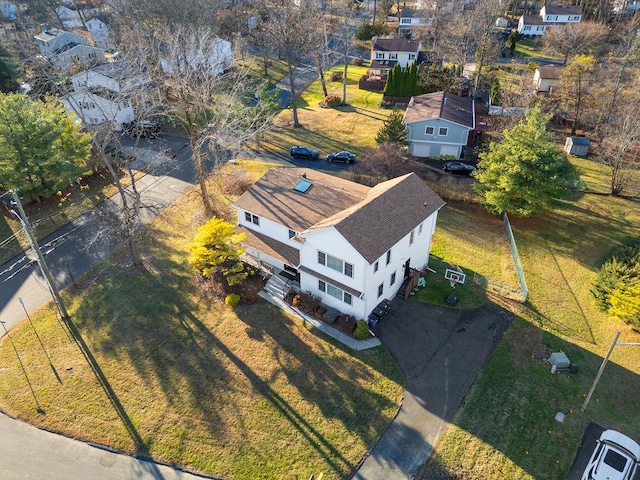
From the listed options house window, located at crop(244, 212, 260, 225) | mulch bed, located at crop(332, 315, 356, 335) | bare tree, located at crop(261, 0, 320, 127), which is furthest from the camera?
bare tree, located at crop(261, 0, 320, 127)

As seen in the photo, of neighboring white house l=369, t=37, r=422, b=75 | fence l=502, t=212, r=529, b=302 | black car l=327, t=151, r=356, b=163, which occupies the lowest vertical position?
fence l=502, t=212, r=529, b=302

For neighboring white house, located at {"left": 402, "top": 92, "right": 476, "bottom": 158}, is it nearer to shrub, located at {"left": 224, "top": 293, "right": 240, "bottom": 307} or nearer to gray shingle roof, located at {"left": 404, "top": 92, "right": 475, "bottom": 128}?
gray shingle roof, located at {"left": 404, "top": 92, "right": 475, "bottom": 128}

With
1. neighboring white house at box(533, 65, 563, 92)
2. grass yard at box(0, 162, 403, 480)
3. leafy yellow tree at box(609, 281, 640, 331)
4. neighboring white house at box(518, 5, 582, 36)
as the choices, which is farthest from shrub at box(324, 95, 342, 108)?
neighboring white house at box(518, 5, 582, 36)

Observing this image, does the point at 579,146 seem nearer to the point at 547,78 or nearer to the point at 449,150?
the point at 449,150

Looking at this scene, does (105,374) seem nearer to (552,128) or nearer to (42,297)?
(42,297)

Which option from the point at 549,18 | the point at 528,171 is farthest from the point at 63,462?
the point at 549,18

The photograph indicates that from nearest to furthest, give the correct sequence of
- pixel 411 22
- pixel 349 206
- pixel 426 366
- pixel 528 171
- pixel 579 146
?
pixel 426 366
pixel 349 206
pixel 528 171
pixel 579 146
pixel 411 22

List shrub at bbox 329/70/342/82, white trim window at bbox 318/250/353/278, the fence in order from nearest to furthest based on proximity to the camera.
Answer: white trim window at bbox 318/250/353/278
the fence
shrub at bbox 329/70/342/82
